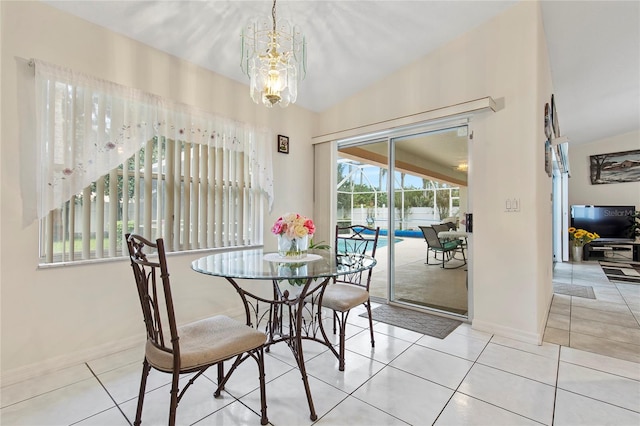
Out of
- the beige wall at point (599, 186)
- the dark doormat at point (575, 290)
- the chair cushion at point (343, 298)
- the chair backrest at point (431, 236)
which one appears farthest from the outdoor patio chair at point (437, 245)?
the beige wall at point (599, 186)

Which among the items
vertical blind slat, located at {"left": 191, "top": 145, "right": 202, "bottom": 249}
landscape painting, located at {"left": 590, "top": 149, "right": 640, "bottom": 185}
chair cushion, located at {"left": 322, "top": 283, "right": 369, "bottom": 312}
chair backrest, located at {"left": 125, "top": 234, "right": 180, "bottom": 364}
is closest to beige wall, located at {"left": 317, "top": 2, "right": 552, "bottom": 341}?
chair cushion, located at {"left": 322, "top": 283, "right": 369, "bottom": 312}

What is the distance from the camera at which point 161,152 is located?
2549mm

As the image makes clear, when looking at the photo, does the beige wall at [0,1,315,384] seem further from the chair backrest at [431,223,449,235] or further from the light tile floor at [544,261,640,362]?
the light tile floor at [544,261,640,362]

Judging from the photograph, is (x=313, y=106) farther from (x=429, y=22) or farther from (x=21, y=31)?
(x=21, y=31)

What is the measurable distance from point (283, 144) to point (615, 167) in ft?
24.3

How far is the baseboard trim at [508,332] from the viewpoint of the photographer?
8.05 feet

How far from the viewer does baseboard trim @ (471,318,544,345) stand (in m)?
2.45

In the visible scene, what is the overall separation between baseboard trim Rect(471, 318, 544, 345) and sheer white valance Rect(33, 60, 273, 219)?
3.08m

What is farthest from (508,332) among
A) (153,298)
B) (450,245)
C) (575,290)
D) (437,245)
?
(153,298)

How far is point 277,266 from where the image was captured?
1887mm

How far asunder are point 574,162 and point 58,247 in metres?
9.28

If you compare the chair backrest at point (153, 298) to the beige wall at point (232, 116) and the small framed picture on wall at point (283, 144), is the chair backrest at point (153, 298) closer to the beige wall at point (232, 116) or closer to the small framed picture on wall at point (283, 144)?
the beige wall at point (232, 116)

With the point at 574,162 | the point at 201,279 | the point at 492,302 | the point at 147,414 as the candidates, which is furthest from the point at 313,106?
the point at 574,162

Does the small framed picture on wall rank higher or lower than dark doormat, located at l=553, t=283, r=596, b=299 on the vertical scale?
higher
